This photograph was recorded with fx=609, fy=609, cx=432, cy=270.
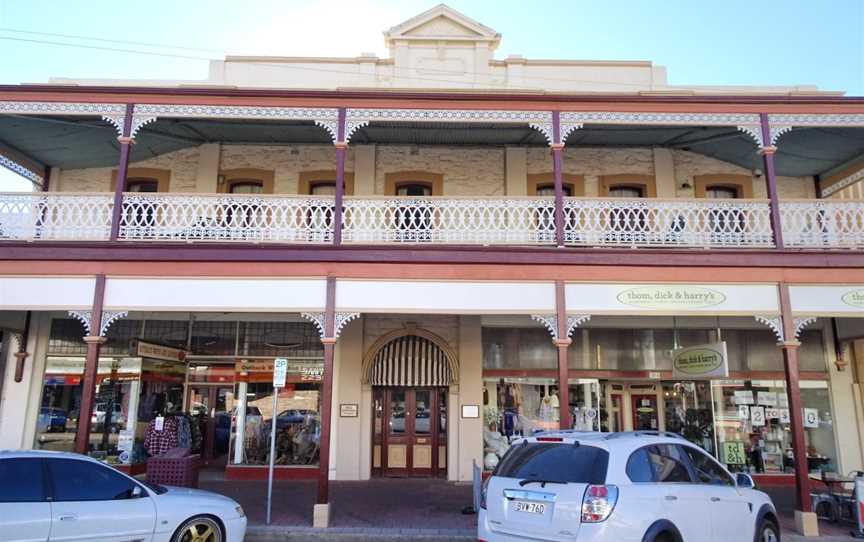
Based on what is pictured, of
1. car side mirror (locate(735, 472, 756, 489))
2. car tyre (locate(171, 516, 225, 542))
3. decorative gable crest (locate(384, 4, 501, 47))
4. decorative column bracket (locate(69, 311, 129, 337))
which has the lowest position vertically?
car tyre (locate(171, 516, 225, 542))

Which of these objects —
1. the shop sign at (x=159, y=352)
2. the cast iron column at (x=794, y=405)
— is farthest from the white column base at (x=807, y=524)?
the shop sign at (x=159, y=352)

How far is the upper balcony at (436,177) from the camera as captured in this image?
37.2 ft

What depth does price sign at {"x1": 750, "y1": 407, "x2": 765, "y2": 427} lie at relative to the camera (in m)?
14.2

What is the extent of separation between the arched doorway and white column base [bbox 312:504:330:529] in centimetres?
445

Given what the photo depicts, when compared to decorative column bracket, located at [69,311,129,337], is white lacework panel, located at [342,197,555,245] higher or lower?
higher

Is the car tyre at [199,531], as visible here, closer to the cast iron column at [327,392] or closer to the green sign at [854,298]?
the cast iron column at [327,392]

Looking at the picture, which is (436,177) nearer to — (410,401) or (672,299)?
(410,401)

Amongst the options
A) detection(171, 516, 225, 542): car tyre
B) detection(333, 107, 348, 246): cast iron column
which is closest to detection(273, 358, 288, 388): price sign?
detection(333, 107, 348, 246): cast iron column

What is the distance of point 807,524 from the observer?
9.66 m

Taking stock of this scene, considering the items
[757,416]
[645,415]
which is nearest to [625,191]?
[645,415]

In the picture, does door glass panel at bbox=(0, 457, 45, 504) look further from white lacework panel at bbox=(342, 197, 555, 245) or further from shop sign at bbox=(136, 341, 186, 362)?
shop sign at bbox=(136, 341, 186, 362)

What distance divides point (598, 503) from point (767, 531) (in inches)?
130

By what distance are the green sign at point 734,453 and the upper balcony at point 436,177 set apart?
5.06 m

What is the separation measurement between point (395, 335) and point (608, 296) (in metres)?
5.30
